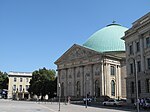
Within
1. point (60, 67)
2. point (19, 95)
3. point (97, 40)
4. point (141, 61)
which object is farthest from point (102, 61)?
point (19, 95)

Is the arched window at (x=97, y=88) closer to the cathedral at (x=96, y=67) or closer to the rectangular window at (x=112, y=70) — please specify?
the cathedral at (x=96, y=67)

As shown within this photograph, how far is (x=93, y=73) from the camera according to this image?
8606 centimetres

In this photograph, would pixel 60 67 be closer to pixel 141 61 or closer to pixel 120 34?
pixel 120 34

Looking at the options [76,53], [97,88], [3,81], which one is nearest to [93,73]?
[97,88]

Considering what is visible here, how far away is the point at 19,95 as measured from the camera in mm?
130625

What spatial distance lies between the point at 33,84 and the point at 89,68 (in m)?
25.1

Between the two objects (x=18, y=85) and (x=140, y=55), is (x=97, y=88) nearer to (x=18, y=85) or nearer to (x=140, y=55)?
(x=140, y=55)

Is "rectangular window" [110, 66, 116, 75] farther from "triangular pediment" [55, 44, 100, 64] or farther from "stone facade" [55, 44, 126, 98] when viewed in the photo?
"triangular pediment" [55, 44, 100, 64]

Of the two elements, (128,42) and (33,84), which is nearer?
(128,42)

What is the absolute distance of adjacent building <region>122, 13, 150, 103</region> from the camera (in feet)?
169

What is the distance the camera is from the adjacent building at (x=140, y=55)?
169ft

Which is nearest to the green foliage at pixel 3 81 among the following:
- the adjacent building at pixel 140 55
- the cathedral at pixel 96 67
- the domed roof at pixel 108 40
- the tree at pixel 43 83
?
the tree at pixel 43 83

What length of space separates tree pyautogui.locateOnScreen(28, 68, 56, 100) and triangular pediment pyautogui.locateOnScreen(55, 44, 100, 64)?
698 centimetres

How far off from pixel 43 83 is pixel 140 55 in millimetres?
52411
